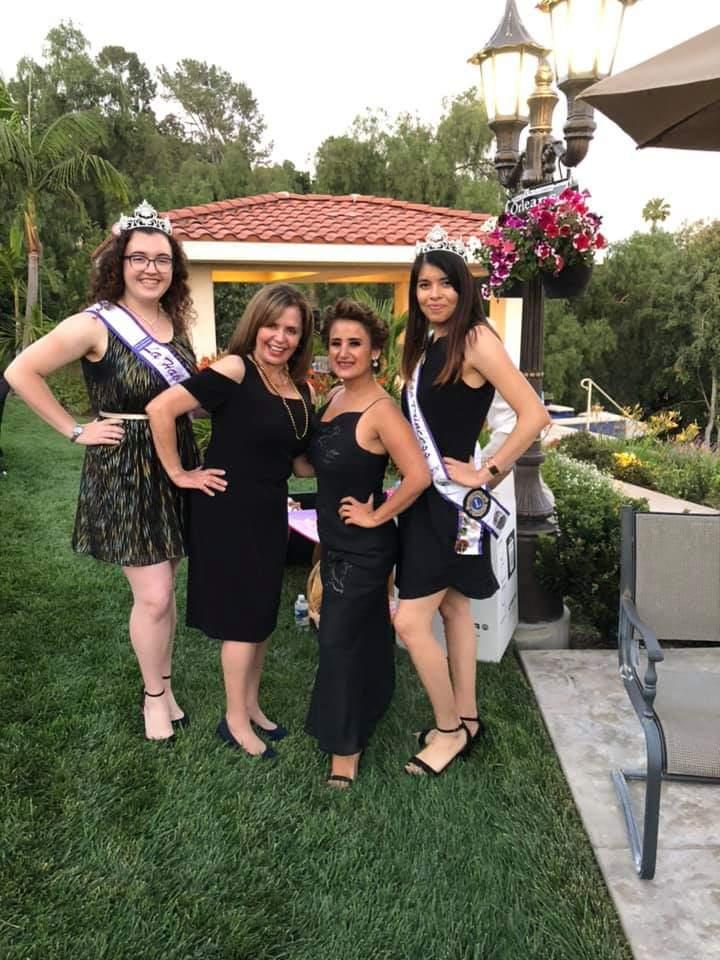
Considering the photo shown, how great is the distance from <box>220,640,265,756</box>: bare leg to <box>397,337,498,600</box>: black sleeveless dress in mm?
642

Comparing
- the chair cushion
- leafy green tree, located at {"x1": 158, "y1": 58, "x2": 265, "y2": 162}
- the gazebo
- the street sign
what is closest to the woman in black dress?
the chair cushion

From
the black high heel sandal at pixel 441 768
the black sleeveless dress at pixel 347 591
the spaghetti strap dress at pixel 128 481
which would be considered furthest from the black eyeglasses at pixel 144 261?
the black high heel sandal at pixel 441 768

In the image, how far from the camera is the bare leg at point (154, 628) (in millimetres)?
2613

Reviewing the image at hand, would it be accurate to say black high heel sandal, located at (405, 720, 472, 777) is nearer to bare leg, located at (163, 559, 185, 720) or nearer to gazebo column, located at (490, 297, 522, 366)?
bare leg, located at (163, 559, 185, 720)

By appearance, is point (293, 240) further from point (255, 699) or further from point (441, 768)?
point (441, 768)

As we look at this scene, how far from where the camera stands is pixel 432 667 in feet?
8.24

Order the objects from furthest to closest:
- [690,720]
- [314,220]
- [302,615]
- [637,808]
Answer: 1. [314,220]
2. [302,615]
3. [637,808]
4. [690,720]

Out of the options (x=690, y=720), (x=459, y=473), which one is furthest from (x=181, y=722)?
(x=690, y=720)

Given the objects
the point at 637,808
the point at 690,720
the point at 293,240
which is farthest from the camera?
the point at 293,240

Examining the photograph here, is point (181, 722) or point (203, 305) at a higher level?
point (203, 305)

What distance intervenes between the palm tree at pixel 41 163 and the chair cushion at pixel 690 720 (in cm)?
1283

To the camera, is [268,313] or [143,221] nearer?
[268,313]

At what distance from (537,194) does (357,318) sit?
5.28 ft

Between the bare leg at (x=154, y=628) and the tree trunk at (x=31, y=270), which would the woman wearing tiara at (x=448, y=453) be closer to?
the bare leg at (x=154, y=628)
